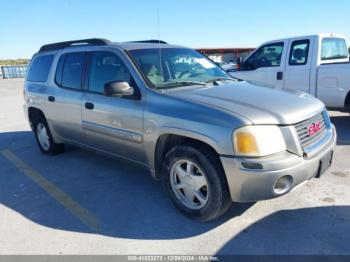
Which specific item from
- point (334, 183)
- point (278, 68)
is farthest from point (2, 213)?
point (278, 68)

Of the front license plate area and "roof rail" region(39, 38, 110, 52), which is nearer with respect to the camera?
the front license plate area

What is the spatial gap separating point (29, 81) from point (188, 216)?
4291 mm

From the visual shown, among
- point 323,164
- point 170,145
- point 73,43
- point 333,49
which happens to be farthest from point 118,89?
point 333,49

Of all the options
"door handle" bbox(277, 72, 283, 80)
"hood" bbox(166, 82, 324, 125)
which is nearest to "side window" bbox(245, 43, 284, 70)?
"door handle" bbox(277, 72, 283, 80)

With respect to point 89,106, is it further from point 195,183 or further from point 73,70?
point 195,183

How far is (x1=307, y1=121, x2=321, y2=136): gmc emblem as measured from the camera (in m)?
3.23

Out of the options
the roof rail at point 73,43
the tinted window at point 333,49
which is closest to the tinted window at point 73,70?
the roof rail at point 73,43

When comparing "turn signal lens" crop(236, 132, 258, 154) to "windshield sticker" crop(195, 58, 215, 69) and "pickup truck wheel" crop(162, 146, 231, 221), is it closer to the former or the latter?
"pickup truck wheel" crop(162, 146, 231, 221)

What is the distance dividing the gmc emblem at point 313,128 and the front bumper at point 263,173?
0.29 m

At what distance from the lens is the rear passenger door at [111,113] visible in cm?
381

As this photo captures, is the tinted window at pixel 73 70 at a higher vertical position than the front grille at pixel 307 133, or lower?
higher

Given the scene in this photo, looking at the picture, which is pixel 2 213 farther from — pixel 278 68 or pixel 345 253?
pixel 278 68

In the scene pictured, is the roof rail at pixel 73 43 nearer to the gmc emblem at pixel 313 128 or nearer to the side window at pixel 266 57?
the gmc emblem at pixel 313 128

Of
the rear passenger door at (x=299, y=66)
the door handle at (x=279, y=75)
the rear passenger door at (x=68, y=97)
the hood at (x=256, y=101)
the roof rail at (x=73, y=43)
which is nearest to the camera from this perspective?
the hood at (x=256, y=101)
